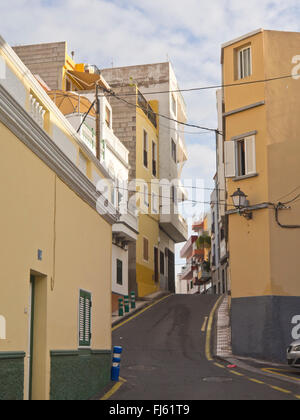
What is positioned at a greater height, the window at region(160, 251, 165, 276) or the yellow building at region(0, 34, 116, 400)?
the window at region(160, 251, 165, 276)

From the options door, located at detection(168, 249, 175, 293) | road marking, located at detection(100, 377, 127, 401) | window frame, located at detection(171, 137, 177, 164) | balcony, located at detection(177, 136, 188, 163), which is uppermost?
balcony, located at detection(177, 136, 188, 163)

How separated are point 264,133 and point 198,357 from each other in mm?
8407

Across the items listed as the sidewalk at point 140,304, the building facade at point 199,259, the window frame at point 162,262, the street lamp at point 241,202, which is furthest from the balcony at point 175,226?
the street lamp at point 241,202

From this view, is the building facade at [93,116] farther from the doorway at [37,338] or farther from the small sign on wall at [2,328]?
the small sign on wall at [2,328]

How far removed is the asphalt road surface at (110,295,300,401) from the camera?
1287 centimetres

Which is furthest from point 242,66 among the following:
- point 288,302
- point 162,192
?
point 162,192

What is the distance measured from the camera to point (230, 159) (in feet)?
77.6

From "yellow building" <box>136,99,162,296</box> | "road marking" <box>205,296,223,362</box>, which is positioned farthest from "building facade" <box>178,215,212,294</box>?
"road marking" <box>205,296,223,362</box>

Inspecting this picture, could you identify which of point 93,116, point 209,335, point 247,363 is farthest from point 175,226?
point 247,363

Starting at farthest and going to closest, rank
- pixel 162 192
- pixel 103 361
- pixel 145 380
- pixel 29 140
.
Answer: pixel 162 192
pixel 145 380
pixel 103 361
pixel 29 140

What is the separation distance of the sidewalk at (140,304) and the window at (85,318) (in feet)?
50.8

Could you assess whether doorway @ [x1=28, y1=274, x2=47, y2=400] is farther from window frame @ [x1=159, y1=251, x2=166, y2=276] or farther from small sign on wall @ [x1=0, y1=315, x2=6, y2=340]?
window frame @ [x1=159, y1=251, x2=166, y2=276]

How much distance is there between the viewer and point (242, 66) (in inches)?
956
